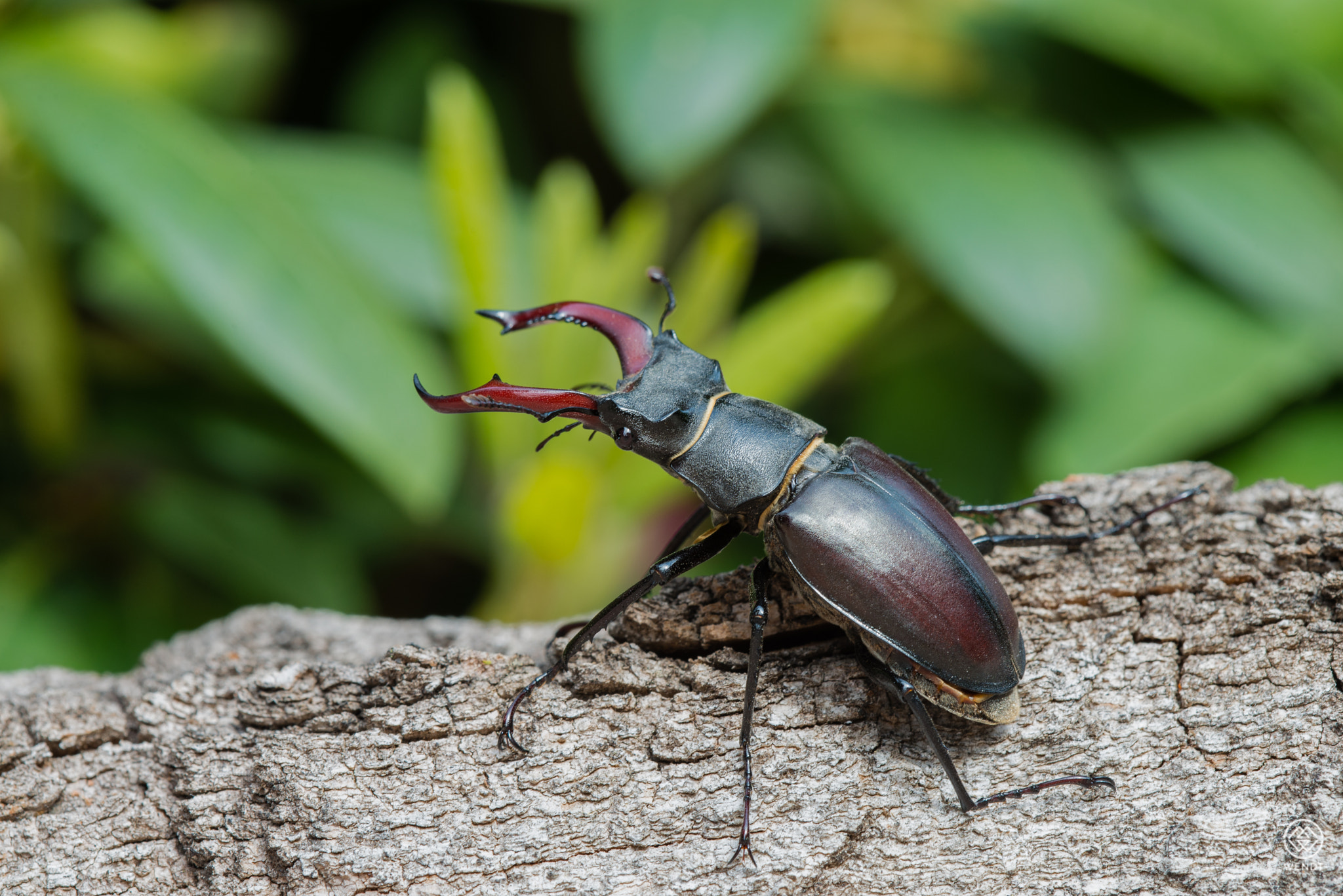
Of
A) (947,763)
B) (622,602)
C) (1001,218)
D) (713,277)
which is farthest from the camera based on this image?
(1001,218)

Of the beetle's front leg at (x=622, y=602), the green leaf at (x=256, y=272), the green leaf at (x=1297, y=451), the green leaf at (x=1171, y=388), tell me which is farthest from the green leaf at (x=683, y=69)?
the green leaf at (x=1297, y=451)

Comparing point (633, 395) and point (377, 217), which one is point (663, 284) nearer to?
point (633, 395)

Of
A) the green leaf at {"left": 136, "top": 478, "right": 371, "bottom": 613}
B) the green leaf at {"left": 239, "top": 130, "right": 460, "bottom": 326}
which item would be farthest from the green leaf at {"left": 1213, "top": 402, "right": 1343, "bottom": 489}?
the green leaf at {"left": 136, "top": 478, "right": 371, "bottom": 613}

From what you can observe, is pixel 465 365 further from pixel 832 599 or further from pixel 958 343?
pixel 958 343

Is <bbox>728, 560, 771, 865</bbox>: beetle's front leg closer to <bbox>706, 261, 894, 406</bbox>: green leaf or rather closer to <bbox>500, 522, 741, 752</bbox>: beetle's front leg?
<bbox>500, 522, 741, 752</bbox>: beetle's front leg

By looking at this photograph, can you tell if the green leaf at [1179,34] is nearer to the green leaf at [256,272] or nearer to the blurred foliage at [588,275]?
the blurred foliage at [588,275]

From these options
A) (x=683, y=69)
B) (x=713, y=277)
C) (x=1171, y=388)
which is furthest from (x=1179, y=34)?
(x=713, y=277)

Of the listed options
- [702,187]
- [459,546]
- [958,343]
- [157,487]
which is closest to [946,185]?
[958,343]
